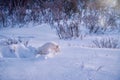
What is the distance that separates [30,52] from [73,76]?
1061mm

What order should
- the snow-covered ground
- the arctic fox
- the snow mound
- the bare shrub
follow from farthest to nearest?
the bare shrub
the snow mound
the arctic fox
the snow-covered ground

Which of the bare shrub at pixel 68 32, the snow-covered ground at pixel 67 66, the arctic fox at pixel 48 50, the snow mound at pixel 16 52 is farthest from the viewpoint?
the bare shrub at pixel 68 32

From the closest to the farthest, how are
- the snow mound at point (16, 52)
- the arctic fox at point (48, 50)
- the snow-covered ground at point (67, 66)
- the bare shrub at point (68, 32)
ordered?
the snow-covered ground at point (67, 66), the arctic fox at point (48, 50), the snow mound at point (16, 52), the bare shrub at point (68, 32)

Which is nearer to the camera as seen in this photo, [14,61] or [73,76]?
[73,76]

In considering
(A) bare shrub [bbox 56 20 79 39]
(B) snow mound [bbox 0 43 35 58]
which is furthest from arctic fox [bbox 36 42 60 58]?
(A) bare shrub [bbox 56 20 79 39]

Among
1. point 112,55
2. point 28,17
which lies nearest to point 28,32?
point 28,17

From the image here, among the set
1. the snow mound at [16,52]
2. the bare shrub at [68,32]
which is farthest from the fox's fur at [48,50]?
the bare shrub at [68,32]

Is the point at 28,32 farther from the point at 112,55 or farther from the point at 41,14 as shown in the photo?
the point at 112,55

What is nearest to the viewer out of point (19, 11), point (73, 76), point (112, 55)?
point (73, 76)

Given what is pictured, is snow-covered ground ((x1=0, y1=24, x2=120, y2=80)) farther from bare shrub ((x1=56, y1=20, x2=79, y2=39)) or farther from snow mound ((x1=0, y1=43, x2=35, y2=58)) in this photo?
bare shrub ((x1=56, y1=20, x2=79, y2=39))

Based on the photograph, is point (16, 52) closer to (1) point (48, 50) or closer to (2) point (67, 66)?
(1) point (48, 50)

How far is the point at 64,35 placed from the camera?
6031 millimetres

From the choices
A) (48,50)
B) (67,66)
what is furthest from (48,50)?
(67,66)

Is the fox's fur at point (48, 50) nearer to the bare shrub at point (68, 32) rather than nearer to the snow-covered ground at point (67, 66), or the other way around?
the snow-covered ground at point (67, 66)
